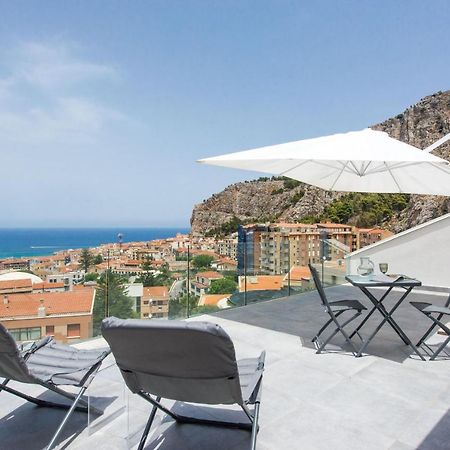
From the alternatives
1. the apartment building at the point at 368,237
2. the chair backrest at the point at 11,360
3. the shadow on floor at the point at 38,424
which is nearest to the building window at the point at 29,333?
the shadow on floor at the point at 38,424

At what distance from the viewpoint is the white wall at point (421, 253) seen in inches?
345

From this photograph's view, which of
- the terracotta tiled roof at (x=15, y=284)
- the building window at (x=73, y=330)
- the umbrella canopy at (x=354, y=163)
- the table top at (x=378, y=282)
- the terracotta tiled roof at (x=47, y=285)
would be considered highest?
the umbrella canopy at (x=354, y=163)

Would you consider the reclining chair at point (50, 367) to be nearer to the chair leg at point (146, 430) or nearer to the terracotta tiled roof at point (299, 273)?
the chair leg at point (146, 430)

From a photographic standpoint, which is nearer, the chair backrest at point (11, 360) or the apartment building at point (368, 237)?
the chair backrest at point (11, 360)

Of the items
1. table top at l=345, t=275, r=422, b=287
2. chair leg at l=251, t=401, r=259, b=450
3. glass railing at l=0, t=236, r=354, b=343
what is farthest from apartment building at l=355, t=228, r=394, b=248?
chair leg at l=251, t=401, r=259, b=450

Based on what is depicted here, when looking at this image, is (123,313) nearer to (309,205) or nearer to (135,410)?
(135,410)

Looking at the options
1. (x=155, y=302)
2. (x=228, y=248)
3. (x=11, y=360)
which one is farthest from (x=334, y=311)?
(x=11, y=360)

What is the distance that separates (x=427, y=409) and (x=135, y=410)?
6.78 feet

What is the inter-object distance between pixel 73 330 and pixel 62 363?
1.83m

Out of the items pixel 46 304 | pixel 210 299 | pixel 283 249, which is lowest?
pixel 210 299

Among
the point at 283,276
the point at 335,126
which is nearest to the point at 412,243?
the point at 283,276

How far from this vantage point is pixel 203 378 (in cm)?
192

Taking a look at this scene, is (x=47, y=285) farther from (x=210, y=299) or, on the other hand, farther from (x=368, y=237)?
(x=368, y=237)

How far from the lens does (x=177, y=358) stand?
1882mm
